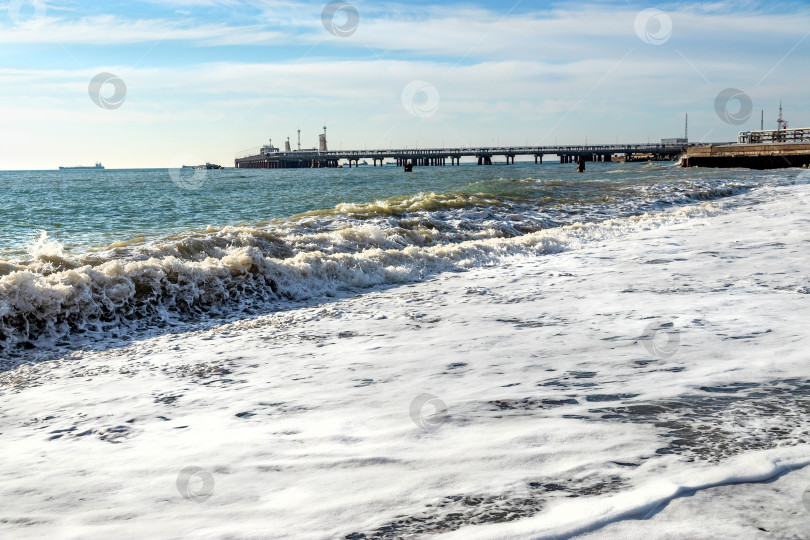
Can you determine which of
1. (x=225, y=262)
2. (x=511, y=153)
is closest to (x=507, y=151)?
(x=511, y=153)

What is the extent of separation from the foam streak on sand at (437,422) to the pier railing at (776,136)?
54028 millimetres

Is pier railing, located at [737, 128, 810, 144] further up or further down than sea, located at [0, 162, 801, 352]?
further up

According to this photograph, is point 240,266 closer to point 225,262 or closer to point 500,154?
point 225,262

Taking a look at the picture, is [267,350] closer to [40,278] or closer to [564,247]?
[40,278]

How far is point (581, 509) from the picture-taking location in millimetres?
3154

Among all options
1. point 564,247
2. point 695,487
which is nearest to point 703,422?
point 695,487

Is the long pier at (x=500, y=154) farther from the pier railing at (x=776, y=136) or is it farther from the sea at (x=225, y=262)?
the sea at (x=225, y=262)

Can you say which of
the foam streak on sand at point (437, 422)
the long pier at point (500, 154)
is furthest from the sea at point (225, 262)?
the long pier at point (500, 154)

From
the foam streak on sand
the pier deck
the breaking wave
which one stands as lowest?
the foam streak on sand

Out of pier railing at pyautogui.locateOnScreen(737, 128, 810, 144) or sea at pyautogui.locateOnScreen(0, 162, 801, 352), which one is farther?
pier railing at pyautogui.locateOnScreen(737, 128, 810, 144)

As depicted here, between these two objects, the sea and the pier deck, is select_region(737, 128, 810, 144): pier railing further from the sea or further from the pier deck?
the sea

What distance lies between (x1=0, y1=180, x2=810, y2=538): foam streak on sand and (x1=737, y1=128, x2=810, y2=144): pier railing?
2127 inches

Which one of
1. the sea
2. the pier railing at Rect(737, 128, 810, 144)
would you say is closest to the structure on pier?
the pier railing at Rect(737, 128, 810, 144)

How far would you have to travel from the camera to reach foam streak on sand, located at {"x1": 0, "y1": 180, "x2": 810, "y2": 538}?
10.7ft
